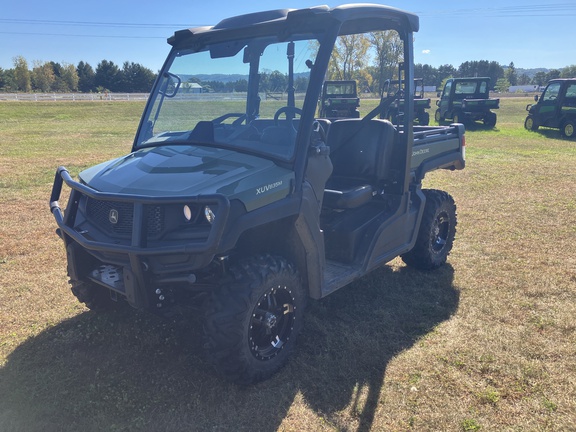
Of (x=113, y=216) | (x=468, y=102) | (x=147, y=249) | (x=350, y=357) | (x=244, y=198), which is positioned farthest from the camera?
(x=468, y=102)

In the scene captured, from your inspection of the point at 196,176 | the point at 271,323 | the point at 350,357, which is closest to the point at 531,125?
the point at 350,357

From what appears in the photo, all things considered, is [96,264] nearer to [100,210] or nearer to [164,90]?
[100,210]

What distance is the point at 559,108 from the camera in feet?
58.5

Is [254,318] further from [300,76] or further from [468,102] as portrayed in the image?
[468,102]

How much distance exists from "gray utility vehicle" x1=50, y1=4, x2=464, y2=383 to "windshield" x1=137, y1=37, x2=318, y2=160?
11 mm

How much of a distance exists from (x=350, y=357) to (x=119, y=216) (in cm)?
190

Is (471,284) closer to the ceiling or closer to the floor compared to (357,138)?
closer to the floor

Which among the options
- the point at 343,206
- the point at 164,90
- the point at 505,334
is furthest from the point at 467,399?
the point at 164,90

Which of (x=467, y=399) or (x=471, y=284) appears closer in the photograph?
(x=467, y=399)

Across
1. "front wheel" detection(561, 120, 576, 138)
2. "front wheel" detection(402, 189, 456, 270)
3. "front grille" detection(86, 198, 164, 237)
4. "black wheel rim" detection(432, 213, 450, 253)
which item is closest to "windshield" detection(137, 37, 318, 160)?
"front grille" detection(86, 198, 164, 237)

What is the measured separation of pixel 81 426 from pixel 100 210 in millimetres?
1310

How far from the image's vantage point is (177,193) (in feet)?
9.36

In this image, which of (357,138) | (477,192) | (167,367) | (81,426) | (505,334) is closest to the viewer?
(81,426)

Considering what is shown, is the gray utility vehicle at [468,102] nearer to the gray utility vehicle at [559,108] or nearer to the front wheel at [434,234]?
the gray utility vehicle at [559,108]
